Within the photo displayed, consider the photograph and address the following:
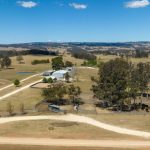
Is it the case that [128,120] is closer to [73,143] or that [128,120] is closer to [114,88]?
[114,88]

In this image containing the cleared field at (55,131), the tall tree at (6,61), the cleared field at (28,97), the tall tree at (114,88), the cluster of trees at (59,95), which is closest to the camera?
the cleared field at (55,131)

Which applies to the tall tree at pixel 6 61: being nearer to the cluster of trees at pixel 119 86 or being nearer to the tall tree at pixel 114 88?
the cluster of trees at pixel 119 86

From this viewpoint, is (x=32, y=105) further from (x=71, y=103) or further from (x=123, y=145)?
(x=123, y=145)

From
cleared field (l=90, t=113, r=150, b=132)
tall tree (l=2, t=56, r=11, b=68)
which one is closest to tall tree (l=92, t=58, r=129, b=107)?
cleared field (l=90, t=113, r=150, b=132)

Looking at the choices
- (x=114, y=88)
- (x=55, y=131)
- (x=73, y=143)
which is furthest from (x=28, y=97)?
(x=73, y=143)

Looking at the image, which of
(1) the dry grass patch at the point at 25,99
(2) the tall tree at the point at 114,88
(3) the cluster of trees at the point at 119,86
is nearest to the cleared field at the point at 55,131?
(1) the dry grass patch at the point at 25,99
